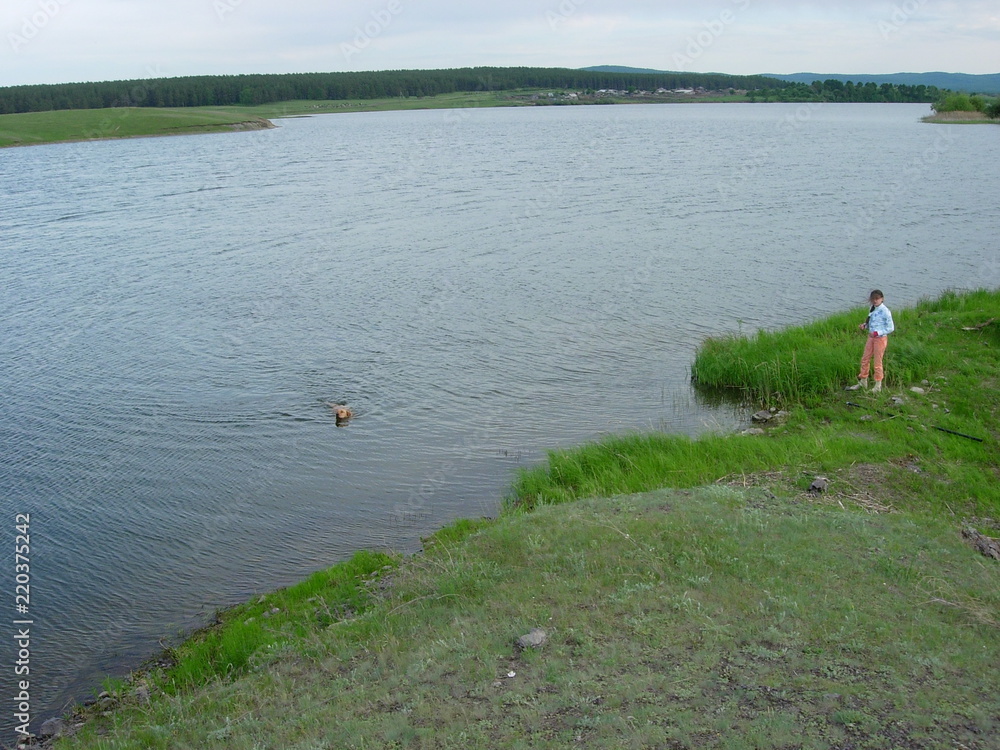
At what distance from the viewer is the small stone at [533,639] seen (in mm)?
7273

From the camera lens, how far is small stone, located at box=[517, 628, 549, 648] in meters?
7.27

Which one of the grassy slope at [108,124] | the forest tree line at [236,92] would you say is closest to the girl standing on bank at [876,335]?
the grassy slope at [108,124]

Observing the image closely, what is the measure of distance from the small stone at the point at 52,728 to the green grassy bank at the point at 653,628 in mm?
209

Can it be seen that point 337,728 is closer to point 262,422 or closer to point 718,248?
point 262,422

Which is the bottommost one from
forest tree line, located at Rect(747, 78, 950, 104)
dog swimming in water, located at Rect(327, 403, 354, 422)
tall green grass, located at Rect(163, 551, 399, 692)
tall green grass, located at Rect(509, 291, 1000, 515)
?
tall green grass, located at Rect(163, 551, 399, 692)

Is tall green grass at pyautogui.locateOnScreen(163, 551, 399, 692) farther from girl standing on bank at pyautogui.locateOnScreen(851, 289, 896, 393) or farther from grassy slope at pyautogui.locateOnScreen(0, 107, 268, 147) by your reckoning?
grassy slope at pyautogui.locateOnScreen(0, 107, 268, 147)

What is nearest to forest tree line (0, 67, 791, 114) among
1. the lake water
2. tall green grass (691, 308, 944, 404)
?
the lake water

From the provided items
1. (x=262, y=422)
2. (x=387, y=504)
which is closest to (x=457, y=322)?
(x=262, y=422)

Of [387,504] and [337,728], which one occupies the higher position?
[337,728]

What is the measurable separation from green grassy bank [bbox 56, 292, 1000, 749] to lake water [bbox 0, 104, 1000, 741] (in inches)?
76.5

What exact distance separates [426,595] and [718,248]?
25.9 meters

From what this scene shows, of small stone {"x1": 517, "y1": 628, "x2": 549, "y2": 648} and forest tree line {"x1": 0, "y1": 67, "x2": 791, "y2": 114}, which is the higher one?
forest tree line {"x1": 0, "y1": 67, "x2": 791, "y2": 114}

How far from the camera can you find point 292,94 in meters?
187

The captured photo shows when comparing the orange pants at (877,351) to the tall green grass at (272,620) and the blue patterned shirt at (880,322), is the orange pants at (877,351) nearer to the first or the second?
the blue patterned shirt at (880,322)
